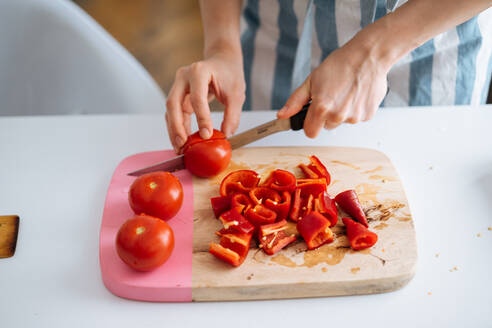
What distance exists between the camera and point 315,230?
117cm

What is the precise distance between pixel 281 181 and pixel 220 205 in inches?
8.3

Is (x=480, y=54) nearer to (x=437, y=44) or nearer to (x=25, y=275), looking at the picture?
(x=437, y=44)

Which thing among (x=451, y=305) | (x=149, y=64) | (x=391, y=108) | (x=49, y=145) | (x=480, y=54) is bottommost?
(x=451, y=305)

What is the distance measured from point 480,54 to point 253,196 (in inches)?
37.6

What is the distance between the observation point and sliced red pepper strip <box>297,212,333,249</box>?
46.3 inches

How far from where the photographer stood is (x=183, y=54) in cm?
350

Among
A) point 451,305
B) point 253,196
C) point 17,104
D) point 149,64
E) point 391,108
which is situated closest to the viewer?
point 451,305

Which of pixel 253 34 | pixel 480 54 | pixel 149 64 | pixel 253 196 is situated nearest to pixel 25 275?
pixel 253 196

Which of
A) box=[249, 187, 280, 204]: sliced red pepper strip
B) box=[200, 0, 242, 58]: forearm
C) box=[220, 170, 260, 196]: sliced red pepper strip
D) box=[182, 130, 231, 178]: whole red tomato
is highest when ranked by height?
box=[200, 0, 242, 58]: forearm

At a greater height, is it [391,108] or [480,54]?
[480,54]

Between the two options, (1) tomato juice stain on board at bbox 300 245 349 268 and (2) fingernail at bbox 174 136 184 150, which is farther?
(2) fingernail at bbox 174 136 184 150

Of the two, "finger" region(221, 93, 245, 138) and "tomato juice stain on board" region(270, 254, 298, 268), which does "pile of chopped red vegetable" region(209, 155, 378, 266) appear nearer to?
"tomato juice stain on board" region(270, 254, 298, 268)

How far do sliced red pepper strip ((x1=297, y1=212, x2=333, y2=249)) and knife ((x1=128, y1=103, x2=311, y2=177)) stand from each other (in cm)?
31

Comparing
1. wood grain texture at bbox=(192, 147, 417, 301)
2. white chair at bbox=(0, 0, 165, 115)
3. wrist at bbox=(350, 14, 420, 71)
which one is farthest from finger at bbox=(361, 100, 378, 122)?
white chair at bbox=(0, 0, 165, 115)
